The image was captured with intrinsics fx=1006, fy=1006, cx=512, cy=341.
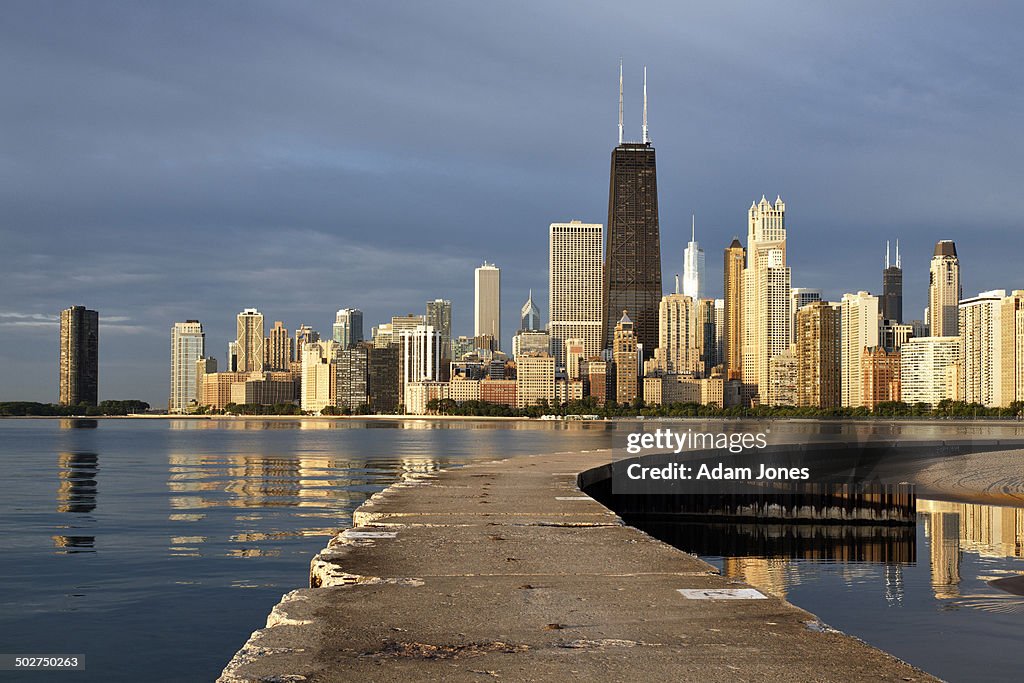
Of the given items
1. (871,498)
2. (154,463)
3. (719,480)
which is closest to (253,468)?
(154,463)

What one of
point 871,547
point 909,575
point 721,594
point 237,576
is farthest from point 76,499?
point 721,594

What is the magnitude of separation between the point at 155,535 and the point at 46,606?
11.3m

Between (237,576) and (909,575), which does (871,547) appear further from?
(237,576)

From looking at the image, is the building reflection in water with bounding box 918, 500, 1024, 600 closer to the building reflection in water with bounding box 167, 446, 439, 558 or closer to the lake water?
the lake water

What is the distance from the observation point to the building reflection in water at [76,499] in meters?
27.9

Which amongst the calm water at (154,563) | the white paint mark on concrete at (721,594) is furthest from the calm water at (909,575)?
the calm water at (154,563)

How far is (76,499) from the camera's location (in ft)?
140

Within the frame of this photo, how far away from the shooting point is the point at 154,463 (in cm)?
7669

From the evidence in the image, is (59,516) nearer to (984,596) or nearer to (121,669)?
(121,669)

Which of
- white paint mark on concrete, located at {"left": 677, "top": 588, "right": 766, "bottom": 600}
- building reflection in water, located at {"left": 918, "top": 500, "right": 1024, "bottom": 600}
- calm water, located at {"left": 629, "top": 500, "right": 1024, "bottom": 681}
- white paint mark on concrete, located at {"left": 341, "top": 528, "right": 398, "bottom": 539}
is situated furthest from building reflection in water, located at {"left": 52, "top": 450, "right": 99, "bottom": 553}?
building reflection in water, located at {"left": 918, "top": 500, "right": 1024, "bottom": 600}

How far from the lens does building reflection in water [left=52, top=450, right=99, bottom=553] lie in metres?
27.9

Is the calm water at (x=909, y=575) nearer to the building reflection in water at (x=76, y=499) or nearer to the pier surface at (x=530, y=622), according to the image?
the pier surface at (x=530, y=622)

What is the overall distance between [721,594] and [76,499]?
1483 inches

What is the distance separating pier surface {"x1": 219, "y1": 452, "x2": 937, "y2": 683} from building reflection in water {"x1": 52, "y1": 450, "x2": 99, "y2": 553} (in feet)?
47.7
